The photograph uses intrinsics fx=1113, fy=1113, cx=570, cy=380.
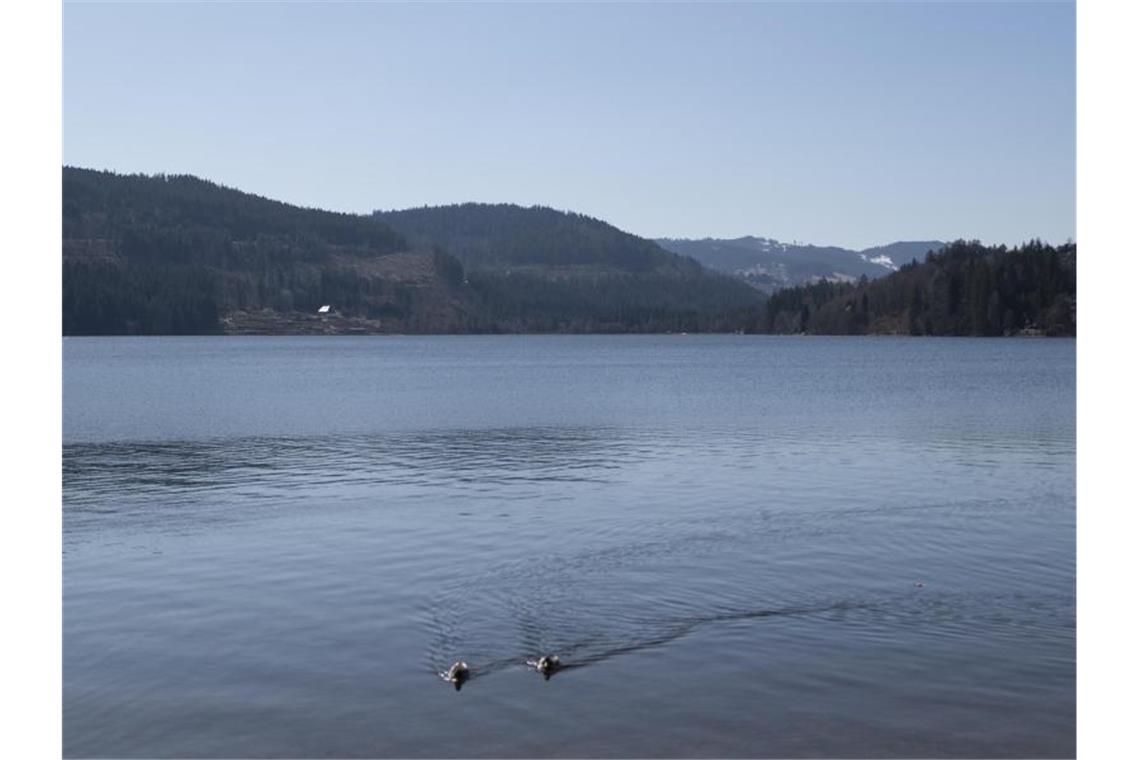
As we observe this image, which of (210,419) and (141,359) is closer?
(210,419)

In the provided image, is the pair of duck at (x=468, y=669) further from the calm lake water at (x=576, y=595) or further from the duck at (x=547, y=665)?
the calm lake water at (x=576, y=595)

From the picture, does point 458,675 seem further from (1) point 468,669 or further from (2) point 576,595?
(2) point 576,595

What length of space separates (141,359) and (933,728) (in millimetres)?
167368

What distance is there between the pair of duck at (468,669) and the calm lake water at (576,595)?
20cm

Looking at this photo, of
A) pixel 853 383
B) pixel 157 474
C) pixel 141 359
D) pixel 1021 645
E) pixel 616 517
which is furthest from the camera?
pixel 141 359

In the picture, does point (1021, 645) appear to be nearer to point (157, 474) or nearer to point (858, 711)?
point (858, 711)

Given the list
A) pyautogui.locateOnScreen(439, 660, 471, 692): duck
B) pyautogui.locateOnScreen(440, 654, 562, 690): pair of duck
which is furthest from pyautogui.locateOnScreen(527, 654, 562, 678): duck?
pyautogui.locateOnScreen(439, 660, 471, 692): duck

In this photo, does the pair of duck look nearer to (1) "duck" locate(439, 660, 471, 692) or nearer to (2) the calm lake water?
(1) "duck" locate(439, 660, 471, 692)

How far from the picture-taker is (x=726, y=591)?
24391 millimetres

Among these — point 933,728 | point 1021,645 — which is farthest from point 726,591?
point 933,728

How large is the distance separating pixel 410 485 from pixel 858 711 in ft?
84.1

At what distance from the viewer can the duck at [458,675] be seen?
18.7 metres
